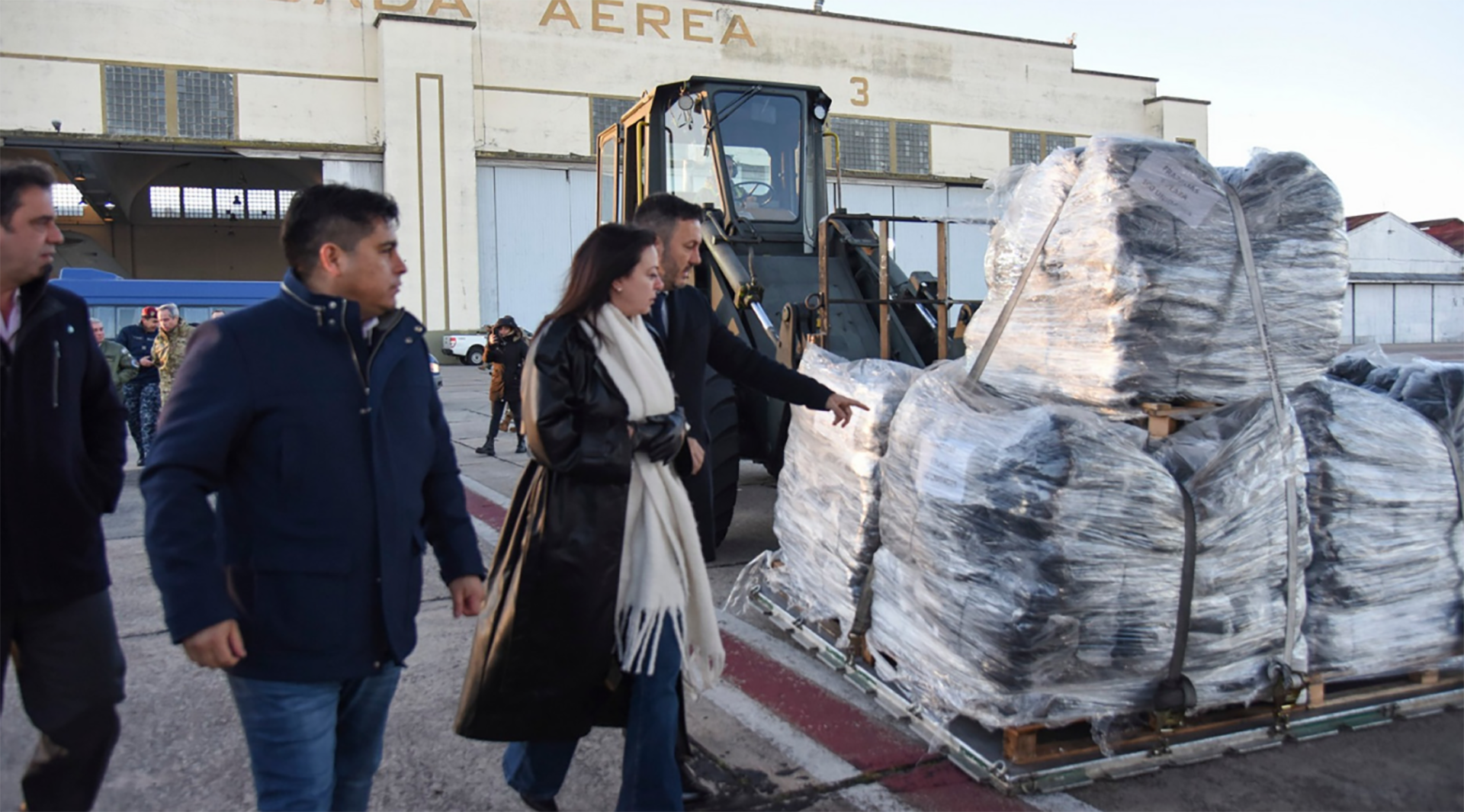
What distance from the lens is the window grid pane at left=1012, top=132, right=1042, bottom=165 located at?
3550 cm

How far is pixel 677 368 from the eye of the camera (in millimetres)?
3381

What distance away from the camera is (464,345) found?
2881 cm

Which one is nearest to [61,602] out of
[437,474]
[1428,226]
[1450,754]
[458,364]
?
[437,474]

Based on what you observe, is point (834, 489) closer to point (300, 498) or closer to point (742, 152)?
point (300, 498)

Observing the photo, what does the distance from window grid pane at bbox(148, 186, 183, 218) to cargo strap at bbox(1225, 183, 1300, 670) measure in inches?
1499

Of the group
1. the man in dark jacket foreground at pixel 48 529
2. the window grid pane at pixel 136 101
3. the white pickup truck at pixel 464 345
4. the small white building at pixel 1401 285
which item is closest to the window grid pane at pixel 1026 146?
the small white building at pixel 1401 285

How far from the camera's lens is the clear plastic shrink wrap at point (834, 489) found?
13.4ft

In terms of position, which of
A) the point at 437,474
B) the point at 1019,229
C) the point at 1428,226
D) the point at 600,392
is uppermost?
the point at 1428,226

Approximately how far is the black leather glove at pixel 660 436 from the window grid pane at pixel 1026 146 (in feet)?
114

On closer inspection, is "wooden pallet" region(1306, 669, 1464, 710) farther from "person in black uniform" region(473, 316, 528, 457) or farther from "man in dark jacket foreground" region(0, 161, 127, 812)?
"person in black uniform" region(473, 316, 528, 457)

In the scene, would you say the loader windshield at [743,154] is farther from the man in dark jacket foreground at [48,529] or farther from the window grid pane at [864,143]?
the window grid pane at [864,143]

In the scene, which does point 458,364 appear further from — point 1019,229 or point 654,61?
point 1019,229

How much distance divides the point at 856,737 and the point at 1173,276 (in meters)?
1.87

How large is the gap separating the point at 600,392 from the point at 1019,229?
1.91m
